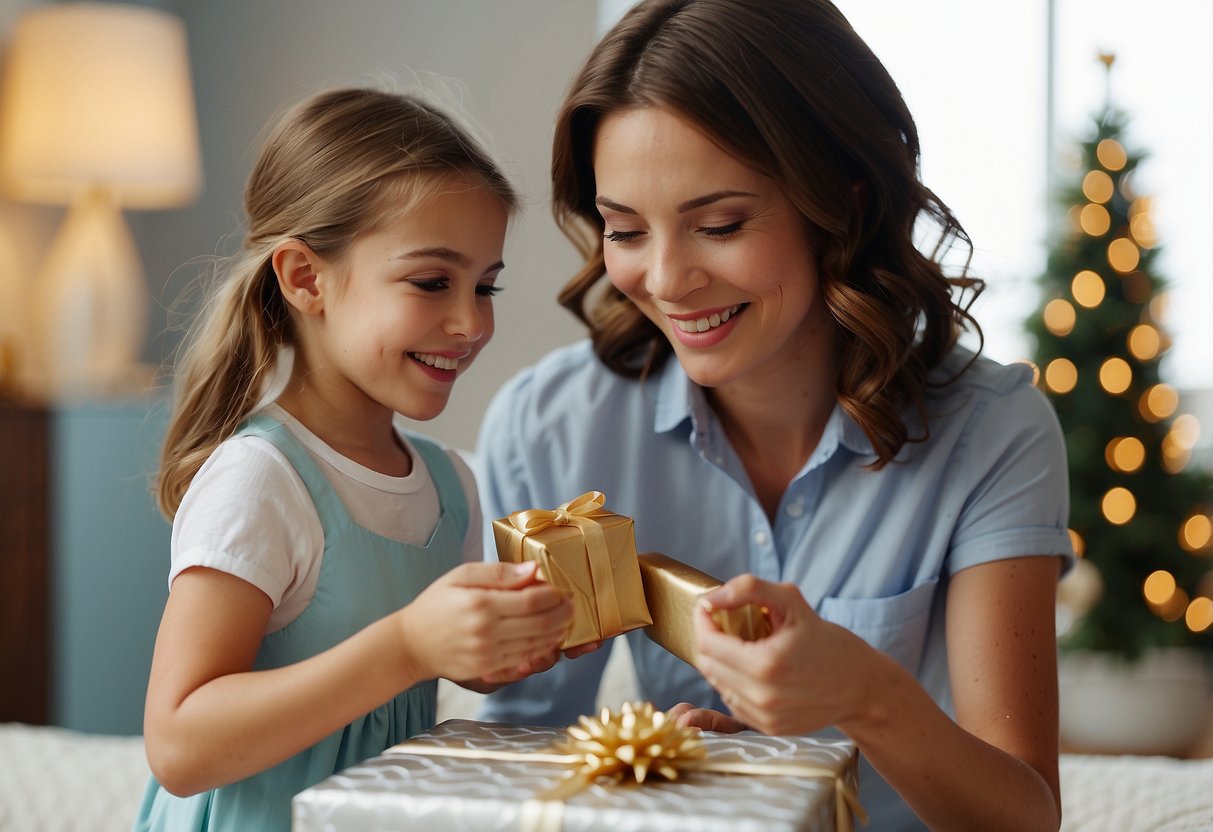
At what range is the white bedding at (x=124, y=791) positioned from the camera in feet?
5.35

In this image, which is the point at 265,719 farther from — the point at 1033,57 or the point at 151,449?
the point at 1033,57

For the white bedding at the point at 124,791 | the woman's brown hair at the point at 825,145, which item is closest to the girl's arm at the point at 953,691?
the woman's brown hair at the point at 825,145

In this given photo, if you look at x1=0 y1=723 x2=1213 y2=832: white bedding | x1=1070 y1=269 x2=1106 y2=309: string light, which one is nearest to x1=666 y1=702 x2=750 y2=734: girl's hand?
x1=0 y1=723 x2=1213 y2=832: white bedding

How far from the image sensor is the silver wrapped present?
2.80ft

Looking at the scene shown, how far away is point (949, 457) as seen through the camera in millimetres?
1513

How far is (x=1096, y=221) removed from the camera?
4230mm

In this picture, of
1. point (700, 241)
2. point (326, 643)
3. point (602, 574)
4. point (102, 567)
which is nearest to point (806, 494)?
point (700, 241)

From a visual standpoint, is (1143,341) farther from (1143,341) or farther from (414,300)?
(414,300)

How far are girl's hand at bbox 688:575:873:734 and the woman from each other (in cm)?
10

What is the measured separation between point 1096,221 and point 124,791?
143 inches

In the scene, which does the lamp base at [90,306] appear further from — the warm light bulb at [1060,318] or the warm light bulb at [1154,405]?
the warm light bulb at [1154,405]

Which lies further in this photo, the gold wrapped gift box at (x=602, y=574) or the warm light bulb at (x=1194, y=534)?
the warm light bulb at (x=1194, y=534)

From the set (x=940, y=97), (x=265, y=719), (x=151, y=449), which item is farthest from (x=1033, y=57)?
(x=265, y=719)

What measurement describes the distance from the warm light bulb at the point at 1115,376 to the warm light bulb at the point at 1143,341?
0.19ft
